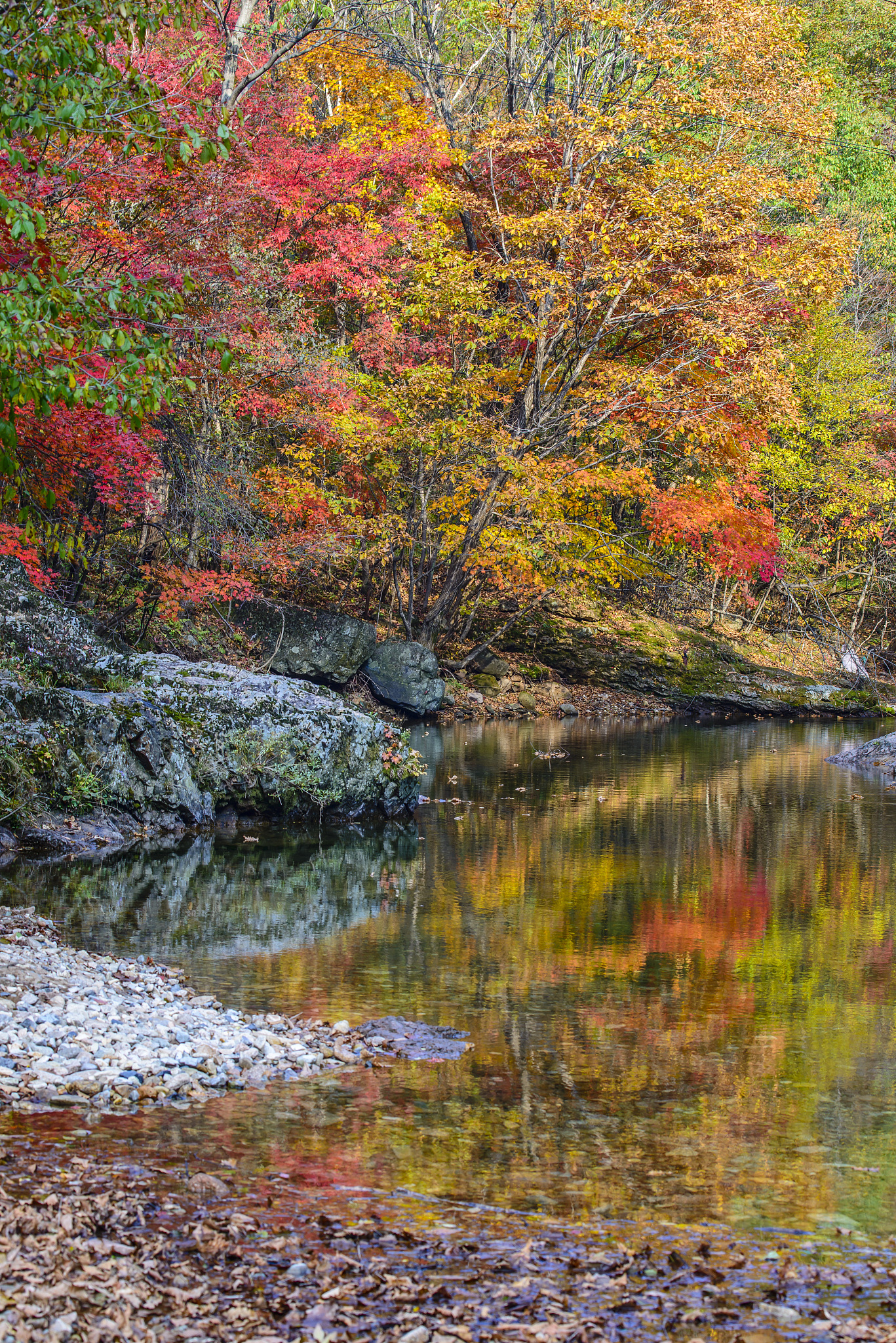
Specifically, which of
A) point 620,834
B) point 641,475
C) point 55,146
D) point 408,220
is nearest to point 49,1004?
point 620,834

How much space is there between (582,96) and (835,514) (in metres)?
15.2

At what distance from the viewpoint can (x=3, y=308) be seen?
6070mm

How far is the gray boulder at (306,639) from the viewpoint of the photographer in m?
23.1

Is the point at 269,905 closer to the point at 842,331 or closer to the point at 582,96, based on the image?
the point at 582,96

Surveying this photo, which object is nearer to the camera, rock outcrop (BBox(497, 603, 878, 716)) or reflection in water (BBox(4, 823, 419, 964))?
reflection in water (BBox(4, 823, 419, 964))

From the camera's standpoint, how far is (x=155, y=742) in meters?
13.1

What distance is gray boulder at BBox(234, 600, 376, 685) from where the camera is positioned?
2306cm

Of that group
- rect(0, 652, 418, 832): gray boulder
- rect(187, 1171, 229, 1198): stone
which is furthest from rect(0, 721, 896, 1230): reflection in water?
rect(0, 652, 418, 832): gray boulder

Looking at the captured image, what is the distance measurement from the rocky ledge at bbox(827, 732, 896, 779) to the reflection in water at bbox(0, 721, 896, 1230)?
10.4 ft

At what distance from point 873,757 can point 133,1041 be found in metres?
16.9

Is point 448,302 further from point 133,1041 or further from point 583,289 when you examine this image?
point 133,1041

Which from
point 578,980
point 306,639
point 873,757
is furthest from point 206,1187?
point 306,639

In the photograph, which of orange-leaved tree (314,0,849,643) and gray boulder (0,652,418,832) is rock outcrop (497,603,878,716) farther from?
gray boulder (0,652,418,832)

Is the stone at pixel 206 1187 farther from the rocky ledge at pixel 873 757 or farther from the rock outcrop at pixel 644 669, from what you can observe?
the rock outcrop at pixel 644 669
